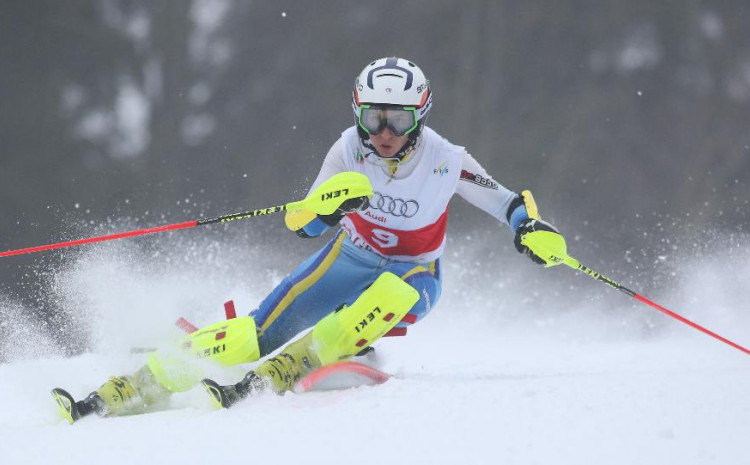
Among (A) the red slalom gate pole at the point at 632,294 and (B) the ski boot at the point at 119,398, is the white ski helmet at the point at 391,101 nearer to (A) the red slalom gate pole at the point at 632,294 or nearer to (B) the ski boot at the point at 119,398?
(A) the red slalom gate pole at the point at 632,294

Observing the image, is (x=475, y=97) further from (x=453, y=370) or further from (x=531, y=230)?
(x=531, y=230)

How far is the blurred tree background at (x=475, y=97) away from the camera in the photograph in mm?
5742

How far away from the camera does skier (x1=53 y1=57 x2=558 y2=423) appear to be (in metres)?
3.25

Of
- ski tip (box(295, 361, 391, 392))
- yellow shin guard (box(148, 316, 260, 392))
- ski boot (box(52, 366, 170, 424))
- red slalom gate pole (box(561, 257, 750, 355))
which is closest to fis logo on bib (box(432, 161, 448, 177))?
red slalom gate pole (box(561, 257, 750, 355))

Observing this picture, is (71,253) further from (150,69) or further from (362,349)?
(362,349)

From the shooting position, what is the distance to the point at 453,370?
13.4ft

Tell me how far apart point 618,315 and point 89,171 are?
392cm

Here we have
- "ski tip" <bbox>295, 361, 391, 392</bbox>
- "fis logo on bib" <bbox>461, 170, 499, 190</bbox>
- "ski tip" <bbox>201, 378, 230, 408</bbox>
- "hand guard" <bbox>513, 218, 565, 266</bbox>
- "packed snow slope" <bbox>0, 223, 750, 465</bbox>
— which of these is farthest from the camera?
"fis logo on bib" <bbox>461, 170, 499, 190</bbox>

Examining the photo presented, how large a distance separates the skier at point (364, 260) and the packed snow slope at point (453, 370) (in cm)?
17

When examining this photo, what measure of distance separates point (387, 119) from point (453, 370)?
1484mm

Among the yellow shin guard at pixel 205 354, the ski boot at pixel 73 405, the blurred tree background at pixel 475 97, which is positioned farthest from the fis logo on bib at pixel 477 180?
the blurred tree background at pixel 475 97

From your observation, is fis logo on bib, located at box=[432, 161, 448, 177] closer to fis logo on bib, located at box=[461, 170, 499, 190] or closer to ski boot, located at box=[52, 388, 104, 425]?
fis logo on bib, located at box=[461, 170, 499, 190]

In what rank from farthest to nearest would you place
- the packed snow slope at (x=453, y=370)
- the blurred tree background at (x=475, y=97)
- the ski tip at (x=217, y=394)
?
1. the blurred tree background at (x=475, y=97)
2. the ski tip at (x=217, y=394)
3. the packed snow slope at (x=453, y=370)

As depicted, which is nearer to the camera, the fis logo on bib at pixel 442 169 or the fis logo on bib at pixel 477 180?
the fis logo on bib at pixel 442 169
